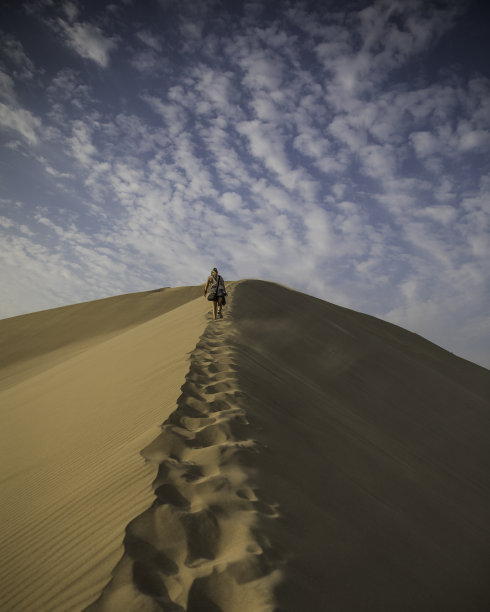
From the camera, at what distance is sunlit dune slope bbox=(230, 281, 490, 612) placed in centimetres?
204

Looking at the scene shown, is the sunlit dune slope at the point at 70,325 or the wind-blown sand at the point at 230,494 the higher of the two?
the sunlit dune slope at the point at 70,325

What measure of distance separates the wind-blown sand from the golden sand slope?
0.05 feet

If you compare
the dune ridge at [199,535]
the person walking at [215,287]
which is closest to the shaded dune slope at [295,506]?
the dune ridge at [199,535]

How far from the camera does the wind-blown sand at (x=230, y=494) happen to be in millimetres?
1778

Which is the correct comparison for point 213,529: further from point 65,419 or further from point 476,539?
point 65,419

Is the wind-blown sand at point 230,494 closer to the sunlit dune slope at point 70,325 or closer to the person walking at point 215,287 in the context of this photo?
the person walking at point 215,287

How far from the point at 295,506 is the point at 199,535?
2.44ft

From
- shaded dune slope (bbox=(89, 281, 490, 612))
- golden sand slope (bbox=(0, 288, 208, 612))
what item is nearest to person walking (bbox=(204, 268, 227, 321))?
golden sand slope (bbox=(0, 288, 208, 612))

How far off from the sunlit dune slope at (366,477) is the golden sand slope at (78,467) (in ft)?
3.04

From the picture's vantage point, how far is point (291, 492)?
2609 millimetres

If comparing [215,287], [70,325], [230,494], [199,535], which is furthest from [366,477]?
[70,325]

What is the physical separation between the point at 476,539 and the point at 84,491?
358 cm

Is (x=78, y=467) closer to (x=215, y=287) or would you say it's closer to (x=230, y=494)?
(x=230, y=494)

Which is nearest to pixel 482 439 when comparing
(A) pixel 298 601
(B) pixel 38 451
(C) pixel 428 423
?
(C) pixel 428 423
